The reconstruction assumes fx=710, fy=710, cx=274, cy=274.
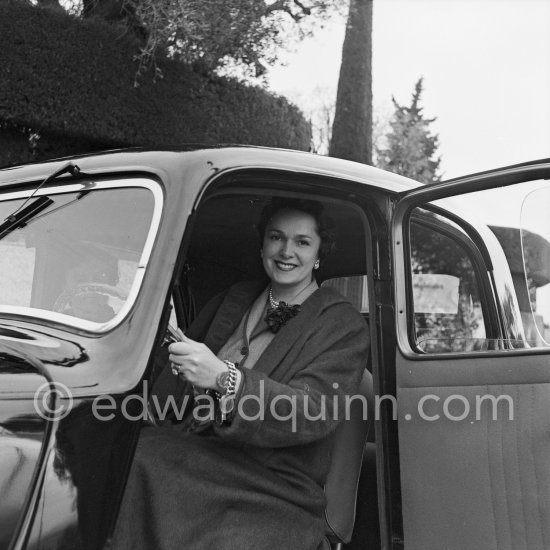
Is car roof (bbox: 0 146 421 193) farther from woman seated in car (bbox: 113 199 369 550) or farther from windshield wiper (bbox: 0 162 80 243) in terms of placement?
woman seated in car (bbox: 113 199 369 550)

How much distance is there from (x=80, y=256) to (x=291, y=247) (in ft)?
2.79

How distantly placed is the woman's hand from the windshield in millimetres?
213

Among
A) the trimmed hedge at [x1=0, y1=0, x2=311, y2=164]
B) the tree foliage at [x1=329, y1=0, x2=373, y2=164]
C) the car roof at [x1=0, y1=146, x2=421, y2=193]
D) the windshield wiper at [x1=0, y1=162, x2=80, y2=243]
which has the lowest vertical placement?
the windshield wiper at [x1=0, y1=162, x2=80, y2=243]

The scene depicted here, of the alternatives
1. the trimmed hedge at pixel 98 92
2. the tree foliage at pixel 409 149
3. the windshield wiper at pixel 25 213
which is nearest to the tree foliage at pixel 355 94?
the trimmed hedge at pixel 98 92

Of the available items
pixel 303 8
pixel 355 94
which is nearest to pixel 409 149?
pixel 355 94

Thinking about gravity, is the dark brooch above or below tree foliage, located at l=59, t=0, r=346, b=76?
below

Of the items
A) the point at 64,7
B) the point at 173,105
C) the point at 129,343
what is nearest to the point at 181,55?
the point at 173,105

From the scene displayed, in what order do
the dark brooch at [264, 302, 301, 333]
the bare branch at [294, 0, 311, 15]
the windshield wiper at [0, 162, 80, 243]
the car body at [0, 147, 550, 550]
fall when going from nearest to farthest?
the car body at [0, 147, 550, 550] → the windshield wiper at [0, 162, 80, 243] → the dark brooch at [264, 302, 301, 333] → the bare branch at [294, 0, 311, 15]

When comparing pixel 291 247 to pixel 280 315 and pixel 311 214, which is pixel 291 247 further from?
pixel 280 315

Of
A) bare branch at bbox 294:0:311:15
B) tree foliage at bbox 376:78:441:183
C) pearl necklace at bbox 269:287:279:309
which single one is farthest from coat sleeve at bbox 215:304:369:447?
tree foliage at bbox 376:78:441:183

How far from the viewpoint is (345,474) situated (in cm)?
268

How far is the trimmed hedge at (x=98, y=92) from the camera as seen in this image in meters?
9.29

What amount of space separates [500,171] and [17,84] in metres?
8.47

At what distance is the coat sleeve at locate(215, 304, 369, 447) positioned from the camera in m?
2.20
